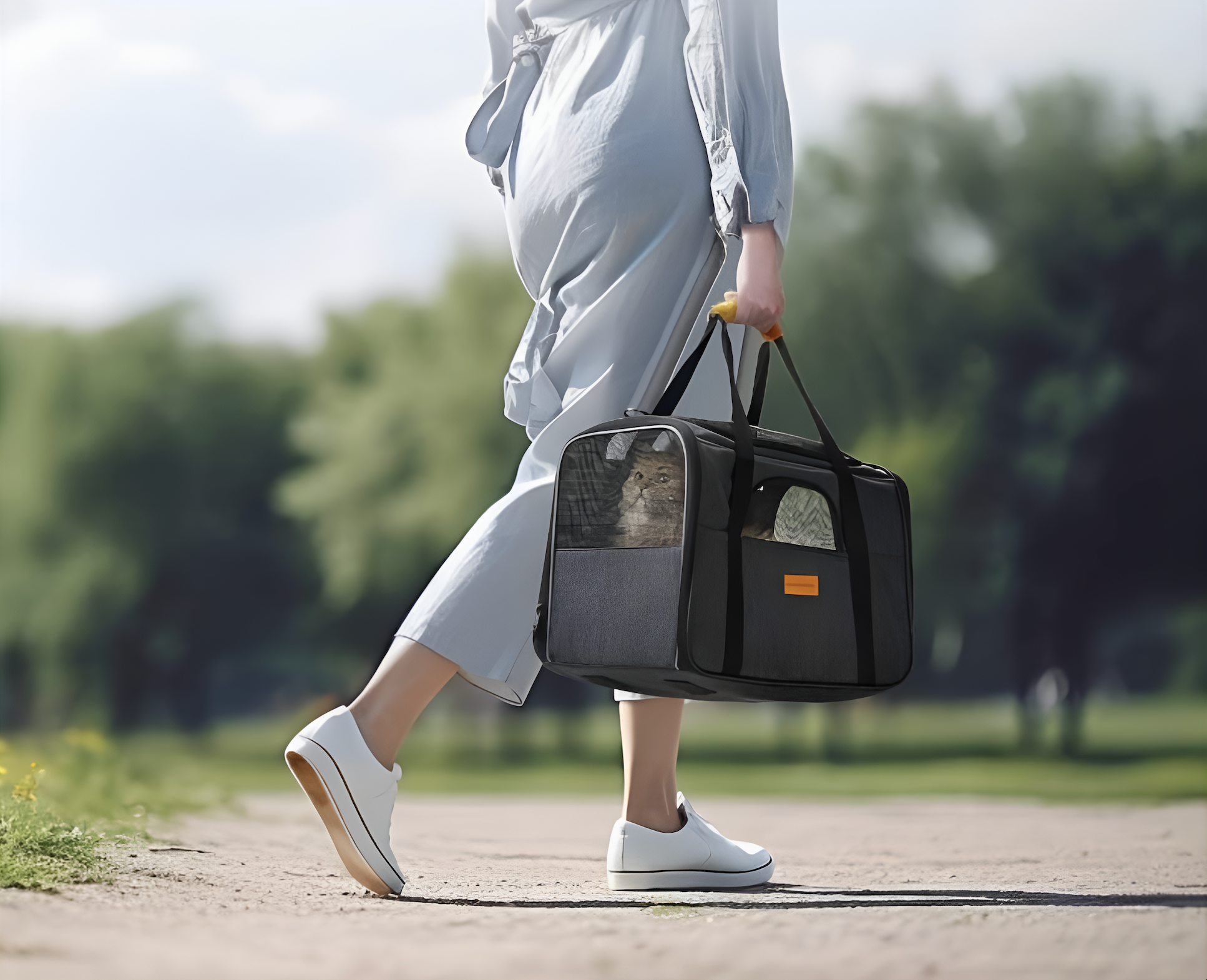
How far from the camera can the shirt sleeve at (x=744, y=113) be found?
2051 millimetres

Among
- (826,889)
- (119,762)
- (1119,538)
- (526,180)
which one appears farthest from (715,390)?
(1119,538)

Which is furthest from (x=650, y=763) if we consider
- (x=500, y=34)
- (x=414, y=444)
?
(x=414, y=444)

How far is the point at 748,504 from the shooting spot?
1.85 metres

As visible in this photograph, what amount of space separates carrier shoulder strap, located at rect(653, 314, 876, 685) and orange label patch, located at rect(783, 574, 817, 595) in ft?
0.29

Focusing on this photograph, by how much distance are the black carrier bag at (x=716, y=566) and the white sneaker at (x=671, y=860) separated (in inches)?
Result: 13.4

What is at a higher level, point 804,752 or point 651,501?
point 651,501

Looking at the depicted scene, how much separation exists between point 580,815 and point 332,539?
9.61 m

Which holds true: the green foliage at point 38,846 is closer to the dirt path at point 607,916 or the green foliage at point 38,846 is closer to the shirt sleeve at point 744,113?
the dirt path at point 607,916

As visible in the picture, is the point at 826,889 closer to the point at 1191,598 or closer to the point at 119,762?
the point at 119,762

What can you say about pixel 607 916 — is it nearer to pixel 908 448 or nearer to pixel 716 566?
pixel 716 566

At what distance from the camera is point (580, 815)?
15.6 feet

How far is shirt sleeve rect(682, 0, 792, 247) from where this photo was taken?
2.05 metres

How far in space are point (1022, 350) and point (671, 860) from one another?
1127 centimetres

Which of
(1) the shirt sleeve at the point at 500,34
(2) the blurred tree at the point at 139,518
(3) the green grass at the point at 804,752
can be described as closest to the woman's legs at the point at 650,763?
(1) the shirt sleeve at the point at 500,34
